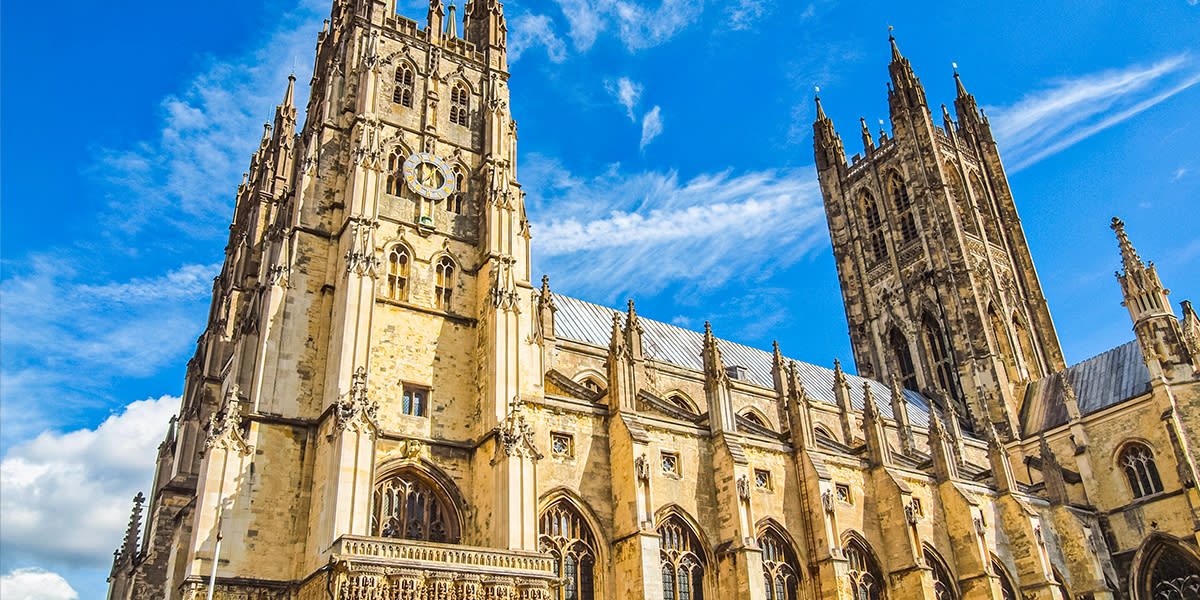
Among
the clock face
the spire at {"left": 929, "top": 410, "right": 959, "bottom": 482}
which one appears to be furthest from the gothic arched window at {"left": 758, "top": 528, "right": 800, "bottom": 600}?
the clock face

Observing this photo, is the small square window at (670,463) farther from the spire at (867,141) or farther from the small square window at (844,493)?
the spire at (867,141)

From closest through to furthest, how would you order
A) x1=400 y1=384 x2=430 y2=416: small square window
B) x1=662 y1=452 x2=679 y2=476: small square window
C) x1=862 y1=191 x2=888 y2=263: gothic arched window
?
x1=400 y1=384 x2=430 y2=416: small square window
x1=662 y1=452 x2=679 y2=476: small square window
x1=862 y1=191 x2=888 y2=263: gothic arched window

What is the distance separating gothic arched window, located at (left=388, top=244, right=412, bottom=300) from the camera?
27.1m

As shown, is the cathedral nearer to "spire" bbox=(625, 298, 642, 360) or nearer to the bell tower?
→ "spire" bbox=(625, 298, 642, 360)

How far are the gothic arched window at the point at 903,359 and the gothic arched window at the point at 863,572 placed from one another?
2726cm

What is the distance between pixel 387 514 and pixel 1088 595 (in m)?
29.0

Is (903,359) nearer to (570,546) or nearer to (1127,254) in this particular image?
(1127,254)

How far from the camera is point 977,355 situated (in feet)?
171

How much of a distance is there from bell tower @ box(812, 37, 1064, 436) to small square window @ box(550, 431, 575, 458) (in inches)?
1250

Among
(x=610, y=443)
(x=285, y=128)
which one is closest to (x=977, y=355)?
(x=610, y=443)

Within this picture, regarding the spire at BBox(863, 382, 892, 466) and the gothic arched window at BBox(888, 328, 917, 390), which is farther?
the gothic arched window at BBox(888, 328, 917, 390)

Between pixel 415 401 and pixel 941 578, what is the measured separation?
20709mm

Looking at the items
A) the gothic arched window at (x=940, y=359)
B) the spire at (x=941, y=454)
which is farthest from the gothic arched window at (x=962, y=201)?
the spire at (x=941, y=454)

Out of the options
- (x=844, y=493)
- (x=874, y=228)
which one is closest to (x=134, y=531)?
(x=844, y=493)
